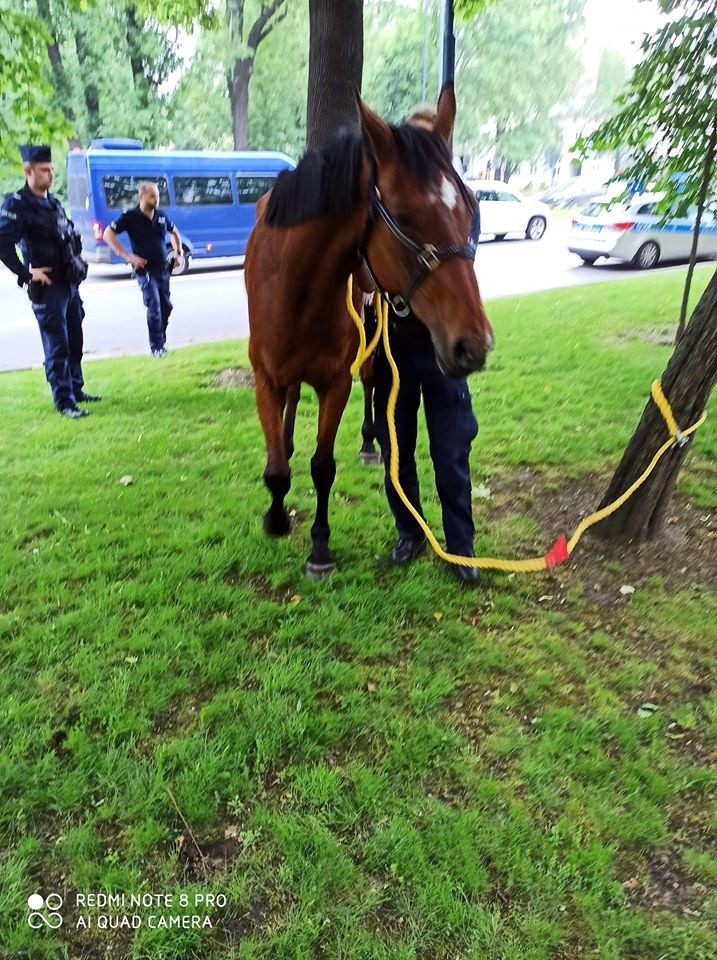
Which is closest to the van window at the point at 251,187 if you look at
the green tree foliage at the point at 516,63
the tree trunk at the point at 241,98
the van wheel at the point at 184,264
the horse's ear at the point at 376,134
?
the van wheel at the point at 184,264

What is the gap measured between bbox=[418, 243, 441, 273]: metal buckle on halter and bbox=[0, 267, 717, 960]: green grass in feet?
5.61

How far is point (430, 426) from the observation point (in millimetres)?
3426

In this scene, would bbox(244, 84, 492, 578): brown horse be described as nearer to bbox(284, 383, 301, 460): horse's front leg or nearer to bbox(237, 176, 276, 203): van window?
bbox(284, 383, 301, 460): horse's front leg

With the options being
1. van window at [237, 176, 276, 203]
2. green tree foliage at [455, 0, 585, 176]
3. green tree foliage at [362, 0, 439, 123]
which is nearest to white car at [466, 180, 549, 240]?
van window at [237, 176, 276, 203]

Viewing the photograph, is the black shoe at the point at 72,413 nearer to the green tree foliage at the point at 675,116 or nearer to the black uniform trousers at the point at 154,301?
the black uniform trousers at the point at 154,301

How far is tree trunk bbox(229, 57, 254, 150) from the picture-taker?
25645 mm

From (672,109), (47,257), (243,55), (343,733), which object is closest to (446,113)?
(343,733)

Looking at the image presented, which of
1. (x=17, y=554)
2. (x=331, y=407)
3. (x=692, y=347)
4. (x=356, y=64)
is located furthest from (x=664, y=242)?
(x=17, y=554)

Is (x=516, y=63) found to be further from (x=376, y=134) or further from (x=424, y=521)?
(x=376, y=134)

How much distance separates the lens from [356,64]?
5609mm

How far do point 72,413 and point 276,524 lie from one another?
3.09 metres

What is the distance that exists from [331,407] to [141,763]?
1880 mm

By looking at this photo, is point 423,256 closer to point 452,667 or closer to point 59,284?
point 452,667

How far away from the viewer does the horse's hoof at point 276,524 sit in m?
3.86
